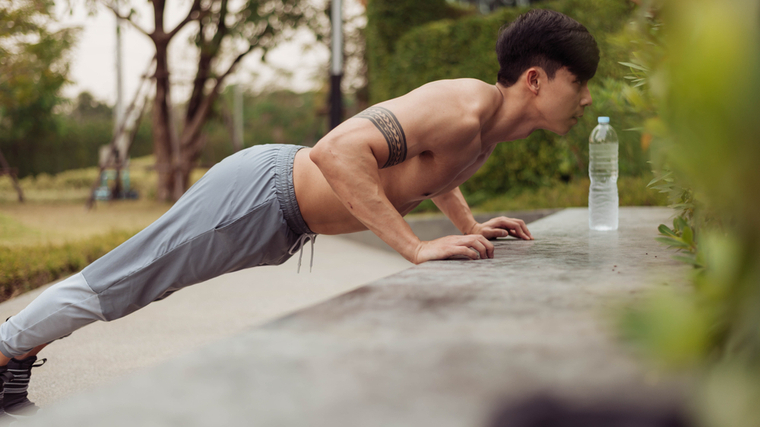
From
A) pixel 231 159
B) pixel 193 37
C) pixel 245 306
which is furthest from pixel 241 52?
pixel 231 159

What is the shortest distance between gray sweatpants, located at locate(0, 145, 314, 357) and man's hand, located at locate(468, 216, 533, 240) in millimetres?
829

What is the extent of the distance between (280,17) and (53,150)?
12083 mm

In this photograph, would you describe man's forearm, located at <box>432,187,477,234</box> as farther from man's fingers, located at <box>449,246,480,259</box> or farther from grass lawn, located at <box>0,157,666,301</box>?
grass lawn, located at <box>0,157,666,301</box>

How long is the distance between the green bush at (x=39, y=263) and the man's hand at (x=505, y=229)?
369 cm

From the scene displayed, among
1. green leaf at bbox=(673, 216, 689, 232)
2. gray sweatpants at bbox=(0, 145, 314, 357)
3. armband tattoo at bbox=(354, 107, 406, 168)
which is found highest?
armband tattoo at bbox=(354, 107, 406, 168)

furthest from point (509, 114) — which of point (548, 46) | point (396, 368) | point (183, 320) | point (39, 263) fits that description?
point (39, 263)

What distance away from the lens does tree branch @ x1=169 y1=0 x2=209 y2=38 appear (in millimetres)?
12234

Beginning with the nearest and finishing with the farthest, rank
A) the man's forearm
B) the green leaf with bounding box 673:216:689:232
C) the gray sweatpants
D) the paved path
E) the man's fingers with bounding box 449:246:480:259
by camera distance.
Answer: the green leaf with bounding box 673:216:689:232 → the man's fingers with bounding box 449:246:480:259 → the gray sweatpants → the man's forearm → the paved path

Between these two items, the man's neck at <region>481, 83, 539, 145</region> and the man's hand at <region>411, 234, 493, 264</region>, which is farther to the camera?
the man's neck at <region>481, 83, 539, 145</region>

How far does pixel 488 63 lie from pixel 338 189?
754 centimetres

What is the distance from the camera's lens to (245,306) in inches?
171

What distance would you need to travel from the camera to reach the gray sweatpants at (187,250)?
201 centimetres

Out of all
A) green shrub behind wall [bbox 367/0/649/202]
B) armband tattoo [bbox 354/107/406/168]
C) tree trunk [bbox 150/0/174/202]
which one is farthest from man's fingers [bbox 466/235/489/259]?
tree trunk [bbox 150/0/174/202]

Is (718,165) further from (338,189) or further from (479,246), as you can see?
(338,189)
